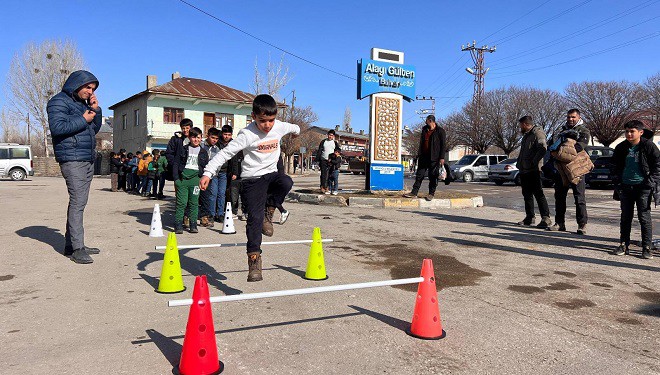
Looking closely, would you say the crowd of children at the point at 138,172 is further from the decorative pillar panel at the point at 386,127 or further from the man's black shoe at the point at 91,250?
the man's black shoe at the point at 91,250

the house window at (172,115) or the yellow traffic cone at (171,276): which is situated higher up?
the house window at (172,115)

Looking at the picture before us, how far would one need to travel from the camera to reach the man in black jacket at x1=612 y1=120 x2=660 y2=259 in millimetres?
5793

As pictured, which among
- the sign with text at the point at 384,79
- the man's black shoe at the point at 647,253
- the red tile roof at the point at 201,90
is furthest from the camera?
the red tile roof at the point at 201,90

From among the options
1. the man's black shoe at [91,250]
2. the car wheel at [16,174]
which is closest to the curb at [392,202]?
the man's black shoe at [91,250]

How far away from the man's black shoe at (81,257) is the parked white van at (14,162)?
27.3 metres

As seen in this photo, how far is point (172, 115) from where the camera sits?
3816 cm

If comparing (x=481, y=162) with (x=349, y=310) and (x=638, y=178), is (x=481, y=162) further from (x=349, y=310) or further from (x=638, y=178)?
(x=349, y=310)

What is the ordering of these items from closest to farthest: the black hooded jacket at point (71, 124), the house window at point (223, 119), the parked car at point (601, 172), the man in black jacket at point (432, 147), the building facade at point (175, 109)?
the black hooded jacket at point (71, 124), the man in black jacket at point (432, 147), the parked car at point (601, 172), the building facade at point (175, 109), the house window at point (223, 119)

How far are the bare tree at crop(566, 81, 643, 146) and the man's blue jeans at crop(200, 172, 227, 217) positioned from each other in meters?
39.6

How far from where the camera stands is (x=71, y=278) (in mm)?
4617

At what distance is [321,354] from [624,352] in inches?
78.4

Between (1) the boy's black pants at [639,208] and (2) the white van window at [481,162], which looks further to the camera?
(2) the white van window at [481,162]

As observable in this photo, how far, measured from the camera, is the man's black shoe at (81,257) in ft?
17.2

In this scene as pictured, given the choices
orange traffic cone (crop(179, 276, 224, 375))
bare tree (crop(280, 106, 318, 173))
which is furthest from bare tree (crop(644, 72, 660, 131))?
orange traffic cone (crop(179, 276, 224, 375))
